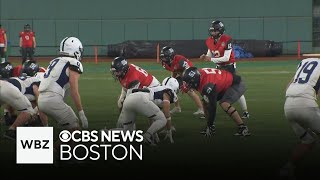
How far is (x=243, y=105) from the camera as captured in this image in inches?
618

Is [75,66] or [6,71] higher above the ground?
[75,66]

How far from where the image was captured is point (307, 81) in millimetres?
9711

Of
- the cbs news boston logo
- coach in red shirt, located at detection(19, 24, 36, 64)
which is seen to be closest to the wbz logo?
the cbs news boston logo

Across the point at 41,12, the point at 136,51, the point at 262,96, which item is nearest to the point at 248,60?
the point at 136,51

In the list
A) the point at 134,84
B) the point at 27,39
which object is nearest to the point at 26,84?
the point at 134,84

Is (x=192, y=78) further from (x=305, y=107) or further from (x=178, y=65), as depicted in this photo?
(x=305, y=107)

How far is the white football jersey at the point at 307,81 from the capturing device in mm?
9648

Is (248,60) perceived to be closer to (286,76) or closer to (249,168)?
(286,76)

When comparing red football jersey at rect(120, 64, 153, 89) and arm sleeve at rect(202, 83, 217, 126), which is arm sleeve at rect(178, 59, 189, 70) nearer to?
red football jersey at rect(120, 64, 153, 89)

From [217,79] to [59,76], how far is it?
3.17 meters

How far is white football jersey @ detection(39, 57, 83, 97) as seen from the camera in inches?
428

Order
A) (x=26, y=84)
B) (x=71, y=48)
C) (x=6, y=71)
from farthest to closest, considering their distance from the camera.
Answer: (x=6, y=71), (x=26, y=84), (x=71, y=48)

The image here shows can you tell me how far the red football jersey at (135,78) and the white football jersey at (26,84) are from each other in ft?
5.98

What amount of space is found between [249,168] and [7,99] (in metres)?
4.36
